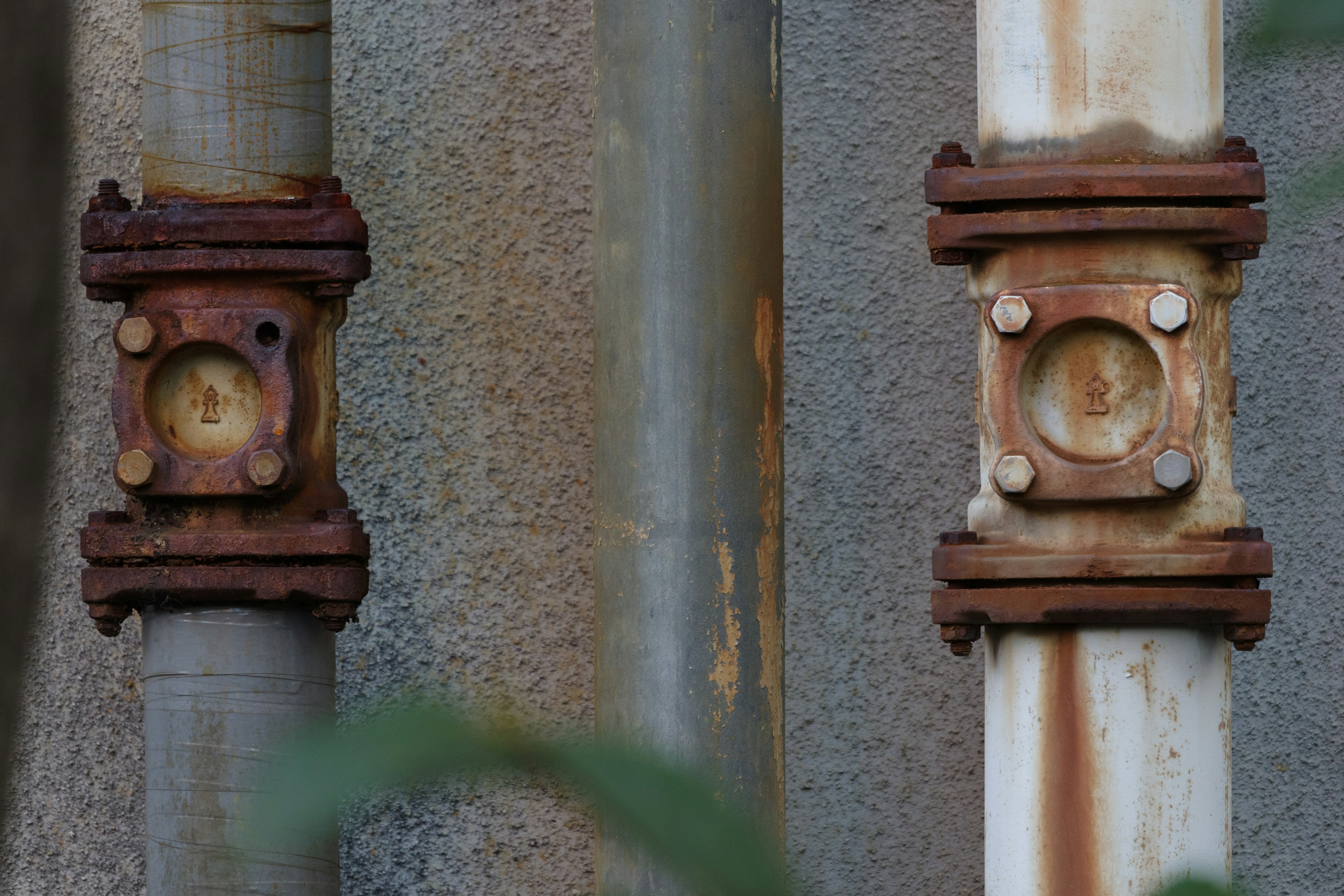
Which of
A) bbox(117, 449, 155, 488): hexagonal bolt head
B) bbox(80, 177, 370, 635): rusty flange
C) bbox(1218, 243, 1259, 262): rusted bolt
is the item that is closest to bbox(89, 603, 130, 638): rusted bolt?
bbox(80, 177, 370, 635): rusty flange

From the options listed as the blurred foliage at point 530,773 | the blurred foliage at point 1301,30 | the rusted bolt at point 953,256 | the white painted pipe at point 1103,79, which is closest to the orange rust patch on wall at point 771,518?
the rusted bolt at point 953,256

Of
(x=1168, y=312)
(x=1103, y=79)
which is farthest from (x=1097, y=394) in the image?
(x=1103, y=79)

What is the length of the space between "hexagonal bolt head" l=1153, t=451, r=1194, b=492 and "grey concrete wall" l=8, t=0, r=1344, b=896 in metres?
0.68

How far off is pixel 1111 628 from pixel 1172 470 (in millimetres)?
175

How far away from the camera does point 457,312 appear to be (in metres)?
2.07

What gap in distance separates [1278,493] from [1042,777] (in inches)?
33.8

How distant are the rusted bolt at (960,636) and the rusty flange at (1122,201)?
417 millimetres

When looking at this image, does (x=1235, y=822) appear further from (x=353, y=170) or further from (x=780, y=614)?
(x=353, y=170)

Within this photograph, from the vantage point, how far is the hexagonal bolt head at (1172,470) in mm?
1397

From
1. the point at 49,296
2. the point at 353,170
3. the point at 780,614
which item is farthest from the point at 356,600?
the point at 49,296

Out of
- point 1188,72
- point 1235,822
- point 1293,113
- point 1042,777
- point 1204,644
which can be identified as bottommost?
point 1235,822

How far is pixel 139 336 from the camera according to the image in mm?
1575

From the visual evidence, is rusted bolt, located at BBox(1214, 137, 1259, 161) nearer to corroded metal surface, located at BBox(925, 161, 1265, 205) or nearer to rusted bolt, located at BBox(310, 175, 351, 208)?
corroded metal surface, located at BBox(925, 161, 1265, 205)

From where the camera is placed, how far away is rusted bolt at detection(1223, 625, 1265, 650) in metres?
1.45
